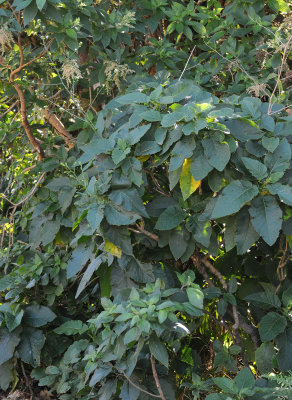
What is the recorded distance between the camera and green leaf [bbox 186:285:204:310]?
83.7 inches

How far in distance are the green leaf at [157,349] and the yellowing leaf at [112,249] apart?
355mm

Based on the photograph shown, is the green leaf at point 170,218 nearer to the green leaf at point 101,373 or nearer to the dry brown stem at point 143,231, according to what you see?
the dry brown stem at point 143,231

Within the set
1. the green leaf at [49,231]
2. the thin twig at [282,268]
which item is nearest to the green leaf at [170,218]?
the thin twig at [282,268]

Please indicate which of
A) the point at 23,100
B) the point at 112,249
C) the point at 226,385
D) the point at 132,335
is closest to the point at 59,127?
the point at 23,100

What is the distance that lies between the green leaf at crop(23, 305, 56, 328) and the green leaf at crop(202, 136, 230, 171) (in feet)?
4.50

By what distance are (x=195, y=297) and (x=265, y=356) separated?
1.96ft

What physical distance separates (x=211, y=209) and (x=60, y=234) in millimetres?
1049

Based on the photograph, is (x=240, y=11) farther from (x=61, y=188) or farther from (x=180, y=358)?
(x=180, y=358)

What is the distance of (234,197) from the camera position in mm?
2043

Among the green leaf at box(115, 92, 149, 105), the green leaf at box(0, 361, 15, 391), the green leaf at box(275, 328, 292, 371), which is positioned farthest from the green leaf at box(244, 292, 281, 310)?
the green leaf at box(0, 361, 15, 391)

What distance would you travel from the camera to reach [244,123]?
2205mm

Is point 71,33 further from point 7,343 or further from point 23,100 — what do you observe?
point 7,343

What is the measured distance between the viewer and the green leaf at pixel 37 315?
299 cm

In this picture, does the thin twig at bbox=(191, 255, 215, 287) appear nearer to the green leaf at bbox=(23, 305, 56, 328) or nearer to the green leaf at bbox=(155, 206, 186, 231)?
the green leaf at bbox=(155, 206, 186, 231)
